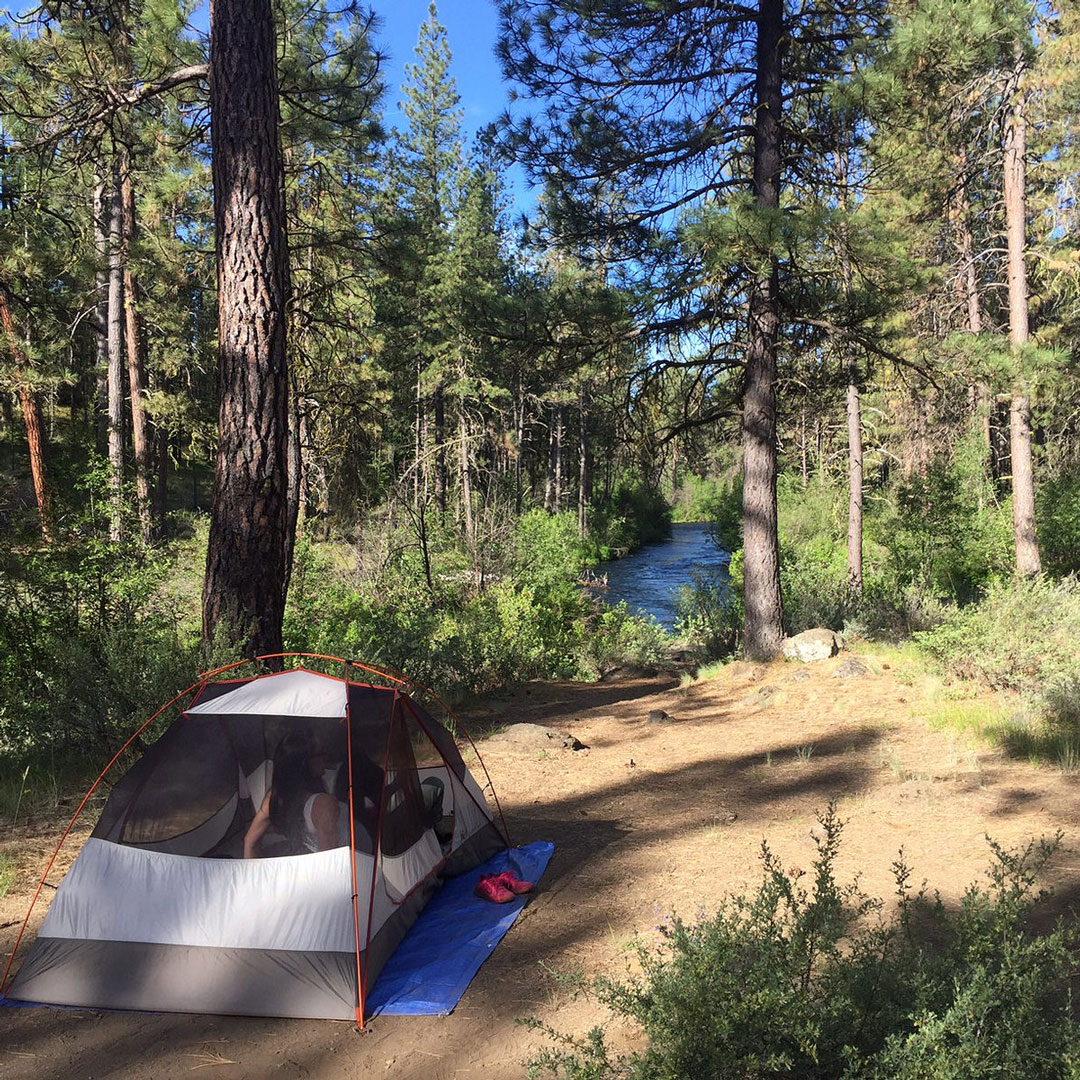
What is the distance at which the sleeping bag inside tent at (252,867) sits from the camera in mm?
3629

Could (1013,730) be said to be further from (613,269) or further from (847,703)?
(613,269)

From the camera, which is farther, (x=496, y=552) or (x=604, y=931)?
(x=496, y=552)

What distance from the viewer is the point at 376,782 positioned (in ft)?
13.8

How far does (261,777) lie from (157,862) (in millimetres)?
583

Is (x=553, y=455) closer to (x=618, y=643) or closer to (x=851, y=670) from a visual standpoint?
(x=618, y=643)

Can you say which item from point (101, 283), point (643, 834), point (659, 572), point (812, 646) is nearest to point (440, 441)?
point (659, 572)

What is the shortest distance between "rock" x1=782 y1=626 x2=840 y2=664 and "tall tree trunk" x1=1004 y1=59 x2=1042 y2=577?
3.78m

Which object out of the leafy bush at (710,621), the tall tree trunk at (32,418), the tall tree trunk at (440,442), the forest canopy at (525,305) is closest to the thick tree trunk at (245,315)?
the forest canopy at (525,305)

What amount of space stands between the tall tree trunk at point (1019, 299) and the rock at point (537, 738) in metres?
7.79

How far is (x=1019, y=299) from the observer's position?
12.6m

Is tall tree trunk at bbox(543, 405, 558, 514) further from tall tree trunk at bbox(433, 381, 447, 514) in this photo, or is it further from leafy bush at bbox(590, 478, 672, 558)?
tall tree trunk at bbox(433, 381, 447, 514)

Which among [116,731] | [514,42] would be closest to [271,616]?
[116,731]

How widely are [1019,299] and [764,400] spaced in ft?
18.0

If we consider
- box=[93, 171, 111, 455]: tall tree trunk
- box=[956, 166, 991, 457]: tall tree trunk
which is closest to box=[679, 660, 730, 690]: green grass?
box=[956, 166, 991, 457]: tall tree trunk
